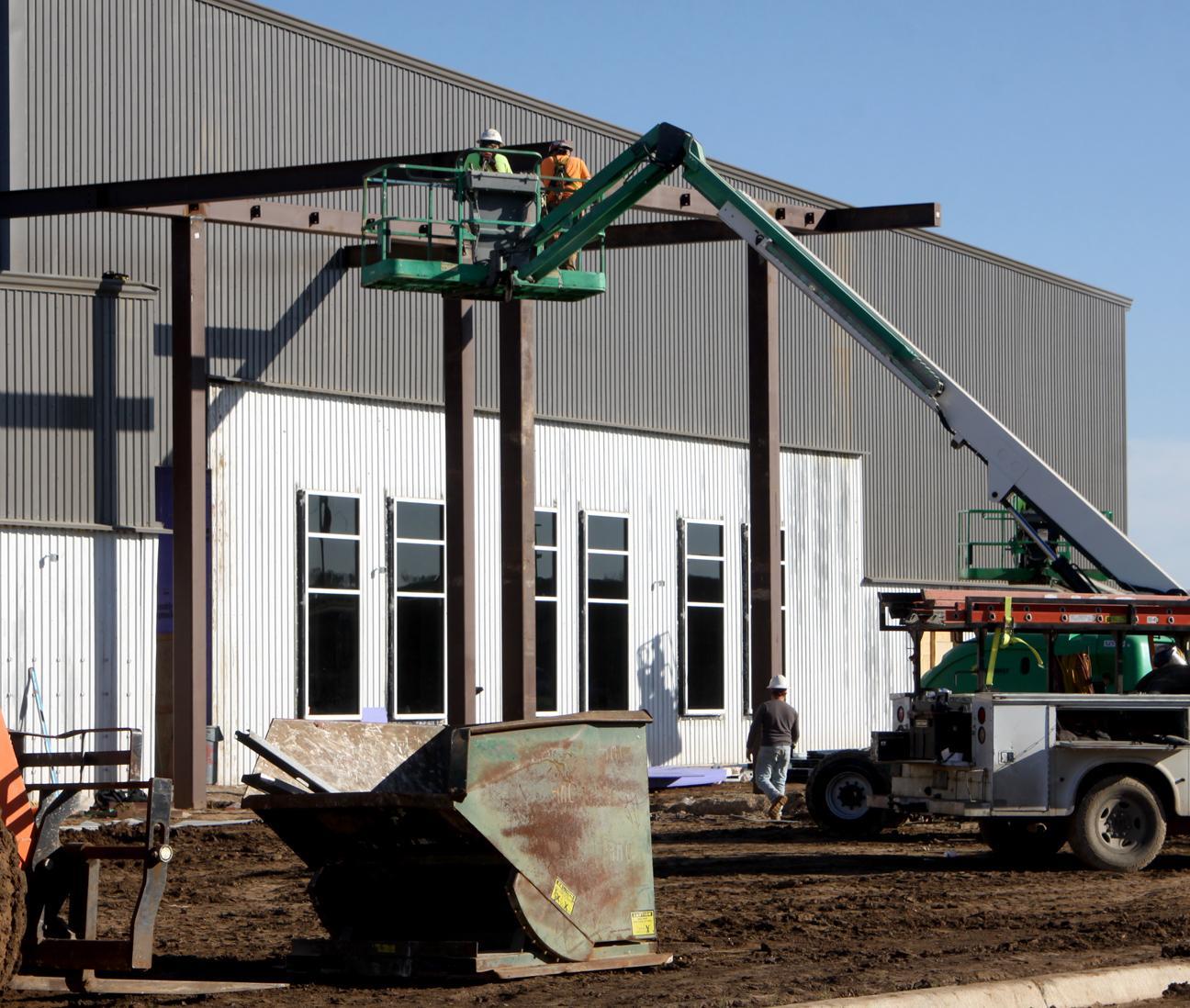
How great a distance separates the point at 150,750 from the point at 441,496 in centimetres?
700

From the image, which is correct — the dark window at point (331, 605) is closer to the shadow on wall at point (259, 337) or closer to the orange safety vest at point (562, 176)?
the shadow on wall at point (259, 337)

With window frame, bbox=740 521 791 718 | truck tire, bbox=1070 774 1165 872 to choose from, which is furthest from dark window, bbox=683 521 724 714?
truck tire, bbox=1070 774 1165 872

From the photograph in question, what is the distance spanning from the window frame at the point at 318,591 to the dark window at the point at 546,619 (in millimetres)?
3439

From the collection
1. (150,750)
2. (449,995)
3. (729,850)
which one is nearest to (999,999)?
(449,995)

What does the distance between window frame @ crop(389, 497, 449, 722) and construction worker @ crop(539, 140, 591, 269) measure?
263 inches

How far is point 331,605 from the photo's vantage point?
92.0 ft

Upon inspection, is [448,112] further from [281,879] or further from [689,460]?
[281,879]

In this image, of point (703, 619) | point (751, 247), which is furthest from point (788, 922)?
point (703, 619)

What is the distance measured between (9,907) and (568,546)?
23.3 m

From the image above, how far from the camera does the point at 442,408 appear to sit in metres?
30.2

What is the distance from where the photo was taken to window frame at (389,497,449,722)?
28781 millimetres

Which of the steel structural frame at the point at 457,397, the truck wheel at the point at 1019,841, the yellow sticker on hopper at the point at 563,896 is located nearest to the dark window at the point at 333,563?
the steel structural frame at the point at 457,397

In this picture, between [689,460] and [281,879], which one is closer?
[281,879]

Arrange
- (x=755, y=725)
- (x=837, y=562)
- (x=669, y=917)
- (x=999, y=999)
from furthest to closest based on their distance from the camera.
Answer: (x=837, y=562)
(x=755, y=725)
(x=669, y=917)
(x=999, y=999)
